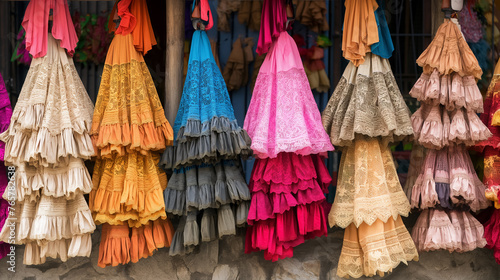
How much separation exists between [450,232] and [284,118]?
1.21 meters

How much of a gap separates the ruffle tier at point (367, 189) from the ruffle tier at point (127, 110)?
1111mm

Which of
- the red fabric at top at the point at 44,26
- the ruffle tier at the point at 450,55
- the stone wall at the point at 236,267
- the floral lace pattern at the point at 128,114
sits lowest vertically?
the stone wall at the point at 236,267

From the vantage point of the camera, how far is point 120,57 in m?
3.76

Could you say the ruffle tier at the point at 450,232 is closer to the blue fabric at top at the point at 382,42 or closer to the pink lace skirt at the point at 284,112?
the pink lace skirt at the point at 284,112

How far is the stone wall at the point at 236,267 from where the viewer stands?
3.88 metres

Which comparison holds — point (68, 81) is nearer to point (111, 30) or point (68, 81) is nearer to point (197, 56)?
point (111, 30)

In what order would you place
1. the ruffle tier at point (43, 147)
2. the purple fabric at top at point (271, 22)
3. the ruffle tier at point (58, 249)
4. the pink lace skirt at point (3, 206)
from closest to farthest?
the ruffle tier at point (43, 147) < the ruffle tier at point (58, 249) < the pink lace skirt at point (3, 206) < the purple fabric at top at point (271, 22)

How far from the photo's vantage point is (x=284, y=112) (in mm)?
3664

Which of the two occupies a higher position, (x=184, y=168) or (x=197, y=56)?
(x=197, y=56)

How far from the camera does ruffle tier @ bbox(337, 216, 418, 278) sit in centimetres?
357

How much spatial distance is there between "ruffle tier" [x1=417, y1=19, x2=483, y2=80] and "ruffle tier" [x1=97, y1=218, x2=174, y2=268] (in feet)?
6.30

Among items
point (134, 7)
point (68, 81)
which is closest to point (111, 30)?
point (134, 7)

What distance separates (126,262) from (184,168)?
0.67m

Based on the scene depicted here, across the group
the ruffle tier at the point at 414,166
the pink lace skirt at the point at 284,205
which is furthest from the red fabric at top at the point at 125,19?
the ruffle tier at the point at 414,166
